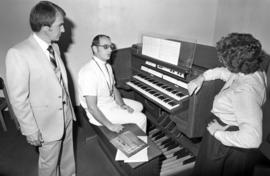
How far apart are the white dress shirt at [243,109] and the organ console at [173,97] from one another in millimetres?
455

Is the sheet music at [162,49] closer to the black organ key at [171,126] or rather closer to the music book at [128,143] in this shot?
the black organ key at [171,126]

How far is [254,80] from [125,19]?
2.42 metres

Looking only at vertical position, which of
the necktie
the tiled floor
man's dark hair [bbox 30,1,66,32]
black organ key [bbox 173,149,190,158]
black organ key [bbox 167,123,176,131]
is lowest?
the tiled floor

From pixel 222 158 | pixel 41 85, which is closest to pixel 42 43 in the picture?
pixel 41 85

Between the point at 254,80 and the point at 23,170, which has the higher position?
Result: the point at 254,80

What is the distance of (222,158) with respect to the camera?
156 cm

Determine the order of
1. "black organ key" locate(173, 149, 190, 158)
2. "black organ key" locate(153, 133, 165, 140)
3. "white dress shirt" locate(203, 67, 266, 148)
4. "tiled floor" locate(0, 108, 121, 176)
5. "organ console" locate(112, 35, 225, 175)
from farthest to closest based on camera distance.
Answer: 1. "black organ key" locate(153, 133, 165, 140)
2. "black organ key" locate(173, 149, 190, 158)
3. "tiled floor" locate(0, 108, 121, 176)
4. "organ console" locate(112, 35, 225, 175)
5. "white dress shirt" locate(203, 67, 266, 148)

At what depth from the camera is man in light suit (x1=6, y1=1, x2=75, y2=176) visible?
5.27 feet

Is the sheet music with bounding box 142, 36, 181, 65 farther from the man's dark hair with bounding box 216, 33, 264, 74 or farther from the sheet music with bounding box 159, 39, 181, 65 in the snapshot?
the man's dark hair with bounding box 216, 33, 264, 74

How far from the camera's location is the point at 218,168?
1609mm

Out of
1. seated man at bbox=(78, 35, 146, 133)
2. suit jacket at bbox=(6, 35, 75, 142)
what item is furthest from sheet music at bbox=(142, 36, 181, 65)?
suit jacket at bbox=(6, 35, 75, 142)

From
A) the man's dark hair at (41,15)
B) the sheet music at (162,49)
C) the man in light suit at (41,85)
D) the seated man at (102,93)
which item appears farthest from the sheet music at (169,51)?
the man's dark hair at (41,15)

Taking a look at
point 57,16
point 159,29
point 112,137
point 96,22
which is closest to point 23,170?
point 112,137

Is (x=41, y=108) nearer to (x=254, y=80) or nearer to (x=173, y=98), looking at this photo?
(x=173, y=98)
